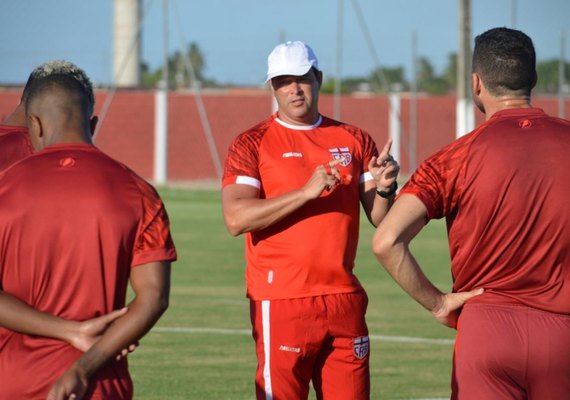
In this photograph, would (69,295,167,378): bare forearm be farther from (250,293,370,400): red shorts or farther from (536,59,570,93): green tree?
(536,59,570,93): green tree

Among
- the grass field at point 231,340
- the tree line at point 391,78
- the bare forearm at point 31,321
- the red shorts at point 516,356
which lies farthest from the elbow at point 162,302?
the tree line at point 391,78

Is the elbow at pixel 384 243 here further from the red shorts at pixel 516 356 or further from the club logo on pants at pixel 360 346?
the club logo on pants at pixel 360 346

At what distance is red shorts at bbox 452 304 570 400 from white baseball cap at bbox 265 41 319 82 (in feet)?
6.85

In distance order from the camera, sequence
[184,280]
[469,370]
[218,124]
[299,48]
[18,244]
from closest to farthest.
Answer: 1. [18,244]
2. [469,370]
3. [299,48]
4. [184,280]
5. [218,124]

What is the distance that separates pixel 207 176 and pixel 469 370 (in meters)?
44.4

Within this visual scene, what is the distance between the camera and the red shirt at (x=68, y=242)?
15.7 ft

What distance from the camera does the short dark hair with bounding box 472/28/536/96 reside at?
18.2 ft

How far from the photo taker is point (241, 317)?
1445cm

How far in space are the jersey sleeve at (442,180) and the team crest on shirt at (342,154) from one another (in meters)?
1.50

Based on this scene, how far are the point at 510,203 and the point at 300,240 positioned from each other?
5.64 ft

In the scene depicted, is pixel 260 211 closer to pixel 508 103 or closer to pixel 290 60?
pixel 290 60

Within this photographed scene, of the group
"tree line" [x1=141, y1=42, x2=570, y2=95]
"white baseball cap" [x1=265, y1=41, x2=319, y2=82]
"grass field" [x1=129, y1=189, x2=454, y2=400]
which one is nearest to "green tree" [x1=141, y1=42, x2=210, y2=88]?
"tree line" [x1=141, y1=42, x2=570, y2=95]

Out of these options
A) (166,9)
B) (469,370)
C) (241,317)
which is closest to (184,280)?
(241,317)

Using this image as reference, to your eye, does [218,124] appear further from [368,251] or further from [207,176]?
[368,251]
